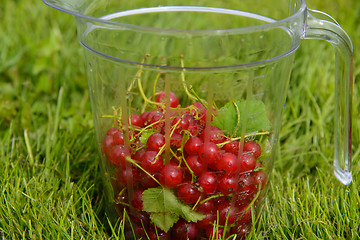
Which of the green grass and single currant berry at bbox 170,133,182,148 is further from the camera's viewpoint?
the green grass

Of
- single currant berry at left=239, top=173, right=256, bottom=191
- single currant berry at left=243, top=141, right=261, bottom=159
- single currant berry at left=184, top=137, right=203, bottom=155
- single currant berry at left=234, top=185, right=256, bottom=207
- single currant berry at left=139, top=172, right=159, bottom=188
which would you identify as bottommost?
single currant berry at left=234, top=185, right=256, bottom=207

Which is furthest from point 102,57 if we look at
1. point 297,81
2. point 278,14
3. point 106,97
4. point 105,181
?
point 297,81

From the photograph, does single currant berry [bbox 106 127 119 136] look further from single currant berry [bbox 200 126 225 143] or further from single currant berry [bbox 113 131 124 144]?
single currant berry [bbox 200 126 225 143]

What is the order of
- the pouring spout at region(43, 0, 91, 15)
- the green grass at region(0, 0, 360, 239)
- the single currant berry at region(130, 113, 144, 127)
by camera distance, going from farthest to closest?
the green grass at region(0, 0, 360, 239)
the single currant berry at region(130, 113, 144, 127)
the pouring spout at region(43, 0, 91, 15)

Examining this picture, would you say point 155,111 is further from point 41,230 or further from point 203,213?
point 41,230

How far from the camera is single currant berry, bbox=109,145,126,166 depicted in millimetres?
937

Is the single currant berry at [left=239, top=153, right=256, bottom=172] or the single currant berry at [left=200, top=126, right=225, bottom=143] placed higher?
the single currant berry at [left=200, top=126, right=225, bottom=143]

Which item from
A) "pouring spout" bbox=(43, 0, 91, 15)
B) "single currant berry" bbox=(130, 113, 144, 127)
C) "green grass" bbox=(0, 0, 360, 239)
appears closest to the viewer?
"pouring spout" bbox=(43, 0, 91, 15)

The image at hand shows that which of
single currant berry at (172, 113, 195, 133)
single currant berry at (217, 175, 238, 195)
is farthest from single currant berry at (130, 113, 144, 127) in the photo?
single currant berry at (217, 175, 238, 195)

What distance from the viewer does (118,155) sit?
37.1 inches

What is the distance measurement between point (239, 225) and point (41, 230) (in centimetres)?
46

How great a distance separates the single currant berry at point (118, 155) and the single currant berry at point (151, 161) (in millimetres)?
56

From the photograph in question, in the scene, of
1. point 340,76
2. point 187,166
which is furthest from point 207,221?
point 340,76

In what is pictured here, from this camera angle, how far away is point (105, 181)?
3.43 ft
